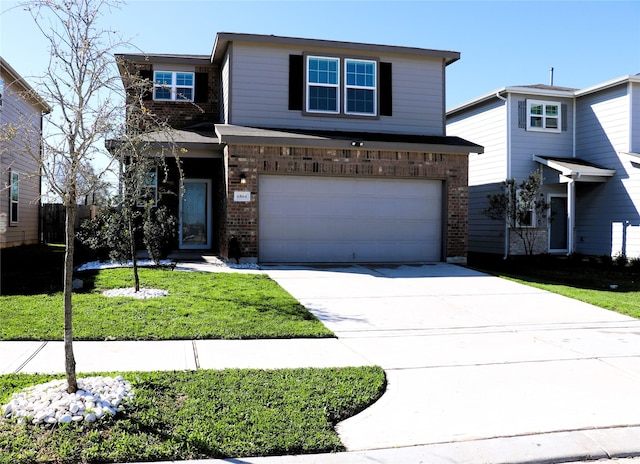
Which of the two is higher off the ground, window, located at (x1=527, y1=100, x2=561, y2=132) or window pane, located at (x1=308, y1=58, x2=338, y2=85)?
window pane, located at (x1=308, y1=58, x2=338, y2=85)

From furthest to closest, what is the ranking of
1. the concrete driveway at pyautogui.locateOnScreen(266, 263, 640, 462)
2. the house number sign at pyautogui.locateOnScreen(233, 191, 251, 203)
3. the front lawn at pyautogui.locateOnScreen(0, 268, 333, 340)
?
1. the house number sign at pyautogui.locateOnScreen(233, 191, 251, 203)
2. the front lawn at pyautogui.locateOnScreen(0, 268, 333, 340)
3. the concrete driveway at pyautogui.locateOnScreen(266, 263, 640, 462)

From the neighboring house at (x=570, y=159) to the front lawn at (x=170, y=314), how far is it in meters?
11.6

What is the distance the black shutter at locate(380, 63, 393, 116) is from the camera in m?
15.9

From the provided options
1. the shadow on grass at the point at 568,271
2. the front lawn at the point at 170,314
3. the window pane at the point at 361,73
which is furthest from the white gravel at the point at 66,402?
the window pane at the point at 361,73

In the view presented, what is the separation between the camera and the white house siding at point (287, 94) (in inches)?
590

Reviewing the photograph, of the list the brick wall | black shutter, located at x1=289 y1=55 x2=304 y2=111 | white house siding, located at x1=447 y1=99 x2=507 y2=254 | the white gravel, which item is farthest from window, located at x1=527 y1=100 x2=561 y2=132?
the white gravel

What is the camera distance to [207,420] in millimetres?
4281

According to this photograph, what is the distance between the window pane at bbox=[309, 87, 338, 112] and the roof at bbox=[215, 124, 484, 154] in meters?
0.82

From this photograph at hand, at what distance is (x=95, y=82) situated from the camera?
15.3ft

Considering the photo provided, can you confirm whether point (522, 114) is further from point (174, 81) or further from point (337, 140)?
point (174, 81)

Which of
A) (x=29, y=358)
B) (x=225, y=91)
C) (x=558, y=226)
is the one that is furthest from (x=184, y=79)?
(x=558, y=226)

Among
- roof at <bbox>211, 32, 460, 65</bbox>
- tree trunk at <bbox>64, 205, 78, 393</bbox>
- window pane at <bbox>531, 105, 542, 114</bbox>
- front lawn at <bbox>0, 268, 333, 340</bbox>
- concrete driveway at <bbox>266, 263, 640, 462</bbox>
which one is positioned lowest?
concrete driveway at <bbox>266, 263, 640, 462</bbox>

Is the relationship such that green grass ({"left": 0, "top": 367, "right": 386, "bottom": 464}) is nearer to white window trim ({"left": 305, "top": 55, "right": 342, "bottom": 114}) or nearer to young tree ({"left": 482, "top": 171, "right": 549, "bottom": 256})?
white window trim ({"left": 305, "top": 55, "right": 342, "bottom": 114})

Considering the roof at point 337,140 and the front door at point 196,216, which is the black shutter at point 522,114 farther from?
the front door at point 196,216
